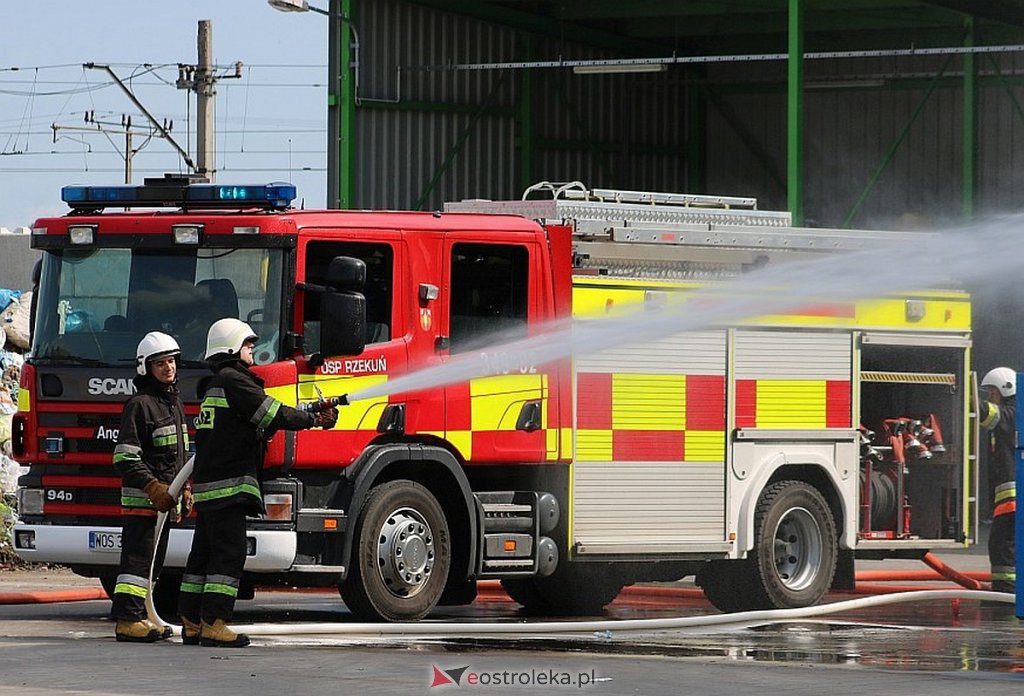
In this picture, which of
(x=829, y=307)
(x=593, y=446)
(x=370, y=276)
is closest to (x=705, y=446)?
(x=593, y=446)

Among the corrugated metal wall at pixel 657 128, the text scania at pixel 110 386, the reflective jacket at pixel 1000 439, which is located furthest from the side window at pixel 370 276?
the corrugated metal wall at pixel 657 128

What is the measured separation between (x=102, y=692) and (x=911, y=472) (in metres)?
7.38

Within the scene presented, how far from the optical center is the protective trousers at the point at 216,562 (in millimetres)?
9664

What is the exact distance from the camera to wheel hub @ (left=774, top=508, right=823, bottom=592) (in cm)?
1292

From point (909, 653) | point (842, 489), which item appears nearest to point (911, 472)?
point (842, 489)

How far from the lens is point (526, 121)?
975 inches

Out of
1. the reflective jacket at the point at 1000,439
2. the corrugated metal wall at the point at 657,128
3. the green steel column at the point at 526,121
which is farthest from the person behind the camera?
the green steel column at the point at 526,121

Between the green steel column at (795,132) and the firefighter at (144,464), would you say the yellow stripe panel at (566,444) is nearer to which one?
the firefighter at (144,464)

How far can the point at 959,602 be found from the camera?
14.1 m

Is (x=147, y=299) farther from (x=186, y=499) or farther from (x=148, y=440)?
(x=186, y=499)

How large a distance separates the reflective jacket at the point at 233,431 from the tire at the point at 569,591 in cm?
317

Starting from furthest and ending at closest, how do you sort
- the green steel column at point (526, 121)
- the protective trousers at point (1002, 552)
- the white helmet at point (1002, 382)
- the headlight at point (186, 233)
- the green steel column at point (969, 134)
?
the green steel column at point (526, 121)
the green steel column at point (969, 134)
the white helmet at point (1002, 382)
the protective trousers at point (1002, 552)
the headlight at point (186, 233)

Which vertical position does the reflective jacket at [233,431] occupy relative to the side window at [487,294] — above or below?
below

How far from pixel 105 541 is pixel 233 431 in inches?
58.3
